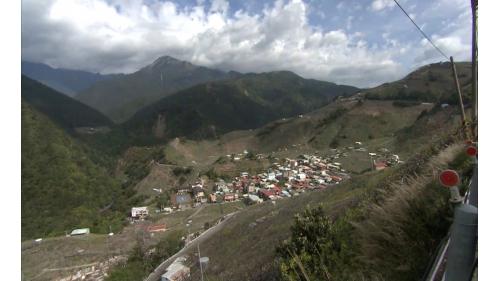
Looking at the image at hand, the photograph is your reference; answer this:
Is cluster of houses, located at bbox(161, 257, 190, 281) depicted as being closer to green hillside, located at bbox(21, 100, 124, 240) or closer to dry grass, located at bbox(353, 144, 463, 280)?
dry grass, located at bbox(353, 144, 463, 280)

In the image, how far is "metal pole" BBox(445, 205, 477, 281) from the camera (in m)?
2.20

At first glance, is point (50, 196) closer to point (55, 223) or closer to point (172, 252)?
point (55, 223)

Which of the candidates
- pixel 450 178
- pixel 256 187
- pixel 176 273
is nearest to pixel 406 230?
pixel 450 178

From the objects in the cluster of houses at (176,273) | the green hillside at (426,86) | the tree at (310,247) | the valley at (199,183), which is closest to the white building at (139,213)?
the valley at (199,183)

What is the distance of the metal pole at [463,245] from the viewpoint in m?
2.20

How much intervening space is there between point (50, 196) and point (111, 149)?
4128 inches

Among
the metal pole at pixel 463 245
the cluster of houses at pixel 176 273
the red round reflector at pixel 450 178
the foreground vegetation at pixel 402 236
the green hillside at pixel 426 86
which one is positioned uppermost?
the green hillside at pixel 426 86

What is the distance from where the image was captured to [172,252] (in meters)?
32.2

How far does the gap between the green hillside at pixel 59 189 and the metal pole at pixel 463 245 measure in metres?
80.3

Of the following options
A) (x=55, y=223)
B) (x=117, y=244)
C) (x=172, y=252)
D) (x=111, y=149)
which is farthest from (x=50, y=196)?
(x=111, y=149)

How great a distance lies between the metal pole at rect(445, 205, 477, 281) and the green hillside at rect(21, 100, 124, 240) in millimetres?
80269

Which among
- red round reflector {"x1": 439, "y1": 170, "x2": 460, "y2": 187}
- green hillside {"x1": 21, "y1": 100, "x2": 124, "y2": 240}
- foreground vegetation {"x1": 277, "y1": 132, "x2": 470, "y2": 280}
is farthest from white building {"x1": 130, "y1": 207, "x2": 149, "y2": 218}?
red round reflector {"x1": 439, "y1": 170, "x2": 460, "y2": 187}

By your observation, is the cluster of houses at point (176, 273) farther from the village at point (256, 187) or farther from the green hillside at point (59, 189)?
the green hillside at point (59, 189)

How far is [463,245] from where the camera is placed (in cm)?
226
